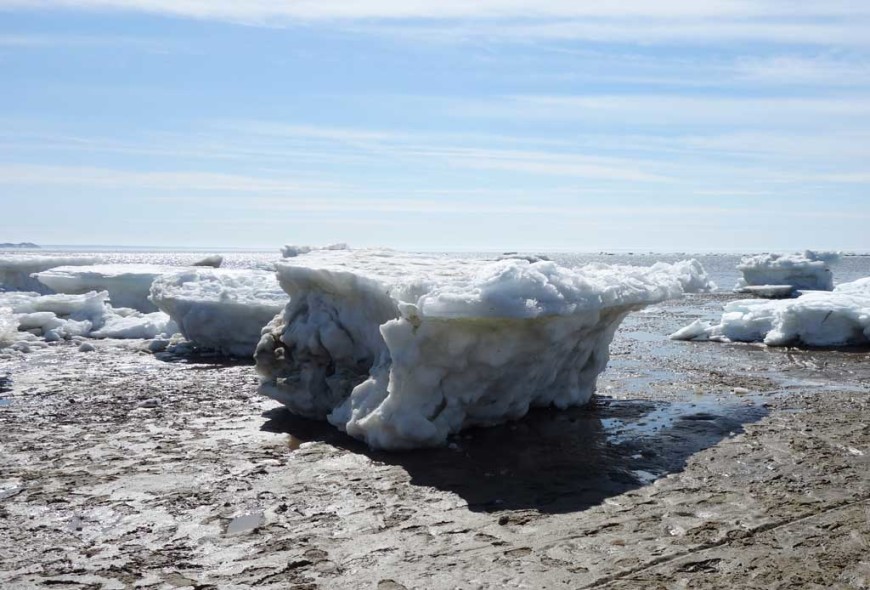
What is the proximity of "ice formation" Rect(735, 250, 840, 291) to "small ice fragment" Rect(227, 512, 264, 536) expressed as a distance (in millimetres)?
28794

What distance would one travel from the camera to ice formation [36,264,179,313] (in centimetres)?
2159

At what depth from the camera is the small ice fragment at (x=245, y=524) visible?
17.6 ft

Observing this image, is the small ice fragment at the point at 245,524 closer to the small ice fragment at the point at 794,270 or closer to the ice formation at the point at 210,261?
the ice formation at the point at 210,261

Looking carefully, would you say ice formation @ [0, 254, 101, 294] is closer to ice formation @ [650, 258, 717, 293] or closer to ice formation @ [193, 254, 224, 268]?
ice formation @ [193, 254, 224, 268]

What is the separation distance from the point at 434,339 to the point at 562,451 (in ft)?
4.80

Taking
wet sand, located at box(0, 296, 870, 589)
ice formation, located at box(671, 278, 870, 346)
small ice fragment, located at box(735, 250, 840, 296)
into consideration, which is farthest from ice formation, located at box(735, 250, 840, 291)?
wet sand, located at box(0, 296, 870, 589)

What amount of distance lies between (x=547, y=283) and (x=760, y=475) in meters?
2.32

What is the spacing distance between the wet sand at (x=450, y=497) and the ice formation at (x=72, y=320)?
7.52m

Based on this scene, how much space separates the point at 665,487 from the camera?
6082mm

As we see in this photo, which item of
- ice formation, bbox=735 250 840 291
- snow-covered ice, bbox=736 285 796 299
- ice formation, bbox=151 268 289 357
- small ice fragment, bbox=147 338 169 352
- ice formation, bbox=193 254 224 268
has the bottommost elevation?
small ice fragment, bbox=147 338 169 352

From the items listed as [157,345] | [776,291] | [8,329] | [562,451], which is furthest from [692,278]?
[562,451]

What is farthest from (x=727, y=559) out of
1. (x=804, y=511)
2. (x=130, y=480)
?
(x=130, y=480)

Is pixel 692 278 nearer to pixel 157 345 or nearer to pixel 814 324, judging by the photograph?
pixel 814 324

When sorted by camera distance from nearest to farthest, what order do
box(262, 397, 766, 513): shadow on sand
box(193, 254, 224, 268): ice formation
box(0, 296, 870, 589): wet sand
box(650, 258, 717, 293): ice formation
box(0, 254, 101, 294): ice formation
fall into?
box(0, 296, 870, 589): wet sand < box(262, 397, 766, 513): shadow on sand < box(0, 254, 101, 294): ice formation < box(193, 254, 224, 268): ice formation < box(650, 258, 717, 293): ice formation
